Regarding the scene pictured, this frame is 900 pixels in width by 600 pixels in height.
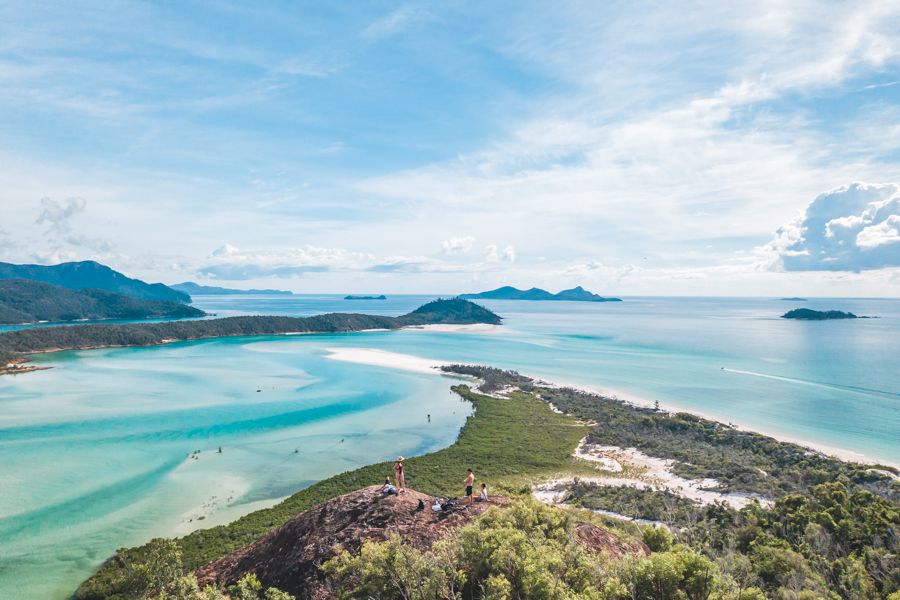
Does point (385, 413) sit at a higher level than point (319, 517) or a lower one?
lower

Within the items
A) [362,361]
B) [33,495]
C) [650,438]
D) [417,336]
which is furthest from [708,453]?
[417,336]

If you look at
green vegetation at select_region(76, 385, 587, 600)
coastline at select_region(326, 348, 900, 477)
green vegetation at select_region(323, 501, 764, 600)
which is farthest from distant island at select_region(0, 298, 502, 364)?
green vegetation at select_region(323, 501, 764, 600)

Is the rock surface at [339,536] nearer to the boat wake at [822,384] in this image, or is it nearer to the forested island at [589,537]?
the forested island at [589,537]

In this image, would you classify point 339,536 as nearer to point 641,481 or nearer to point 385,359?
point 641,481

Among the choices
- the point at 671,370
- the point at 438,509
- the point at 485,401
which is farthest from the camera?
the point at 671,370

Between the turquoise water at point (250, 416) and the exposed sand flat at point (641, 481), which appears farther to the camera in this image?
the exposed sand flat at point (641, 481)

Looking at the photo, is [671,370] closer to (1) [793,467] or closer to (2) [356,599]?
(1) [793,467]

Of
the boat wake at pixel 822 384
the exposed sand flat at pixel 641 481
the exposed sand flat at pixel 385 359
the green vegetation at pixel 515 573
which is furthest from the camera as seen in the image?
the exposed sand flat at pixel 385 359

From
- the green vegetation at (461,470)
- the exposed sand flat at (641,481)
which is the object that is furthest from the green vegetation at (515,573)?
the exposed sand flat at (641,481)
